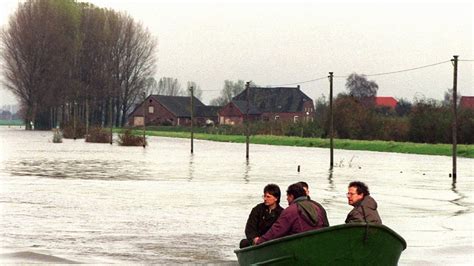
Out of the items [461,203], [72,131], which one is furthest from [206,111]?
[461,203]

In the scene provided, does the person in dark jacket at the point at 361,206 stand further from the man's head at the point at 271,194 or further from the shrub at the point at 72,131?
the shrub at the point at 72,131

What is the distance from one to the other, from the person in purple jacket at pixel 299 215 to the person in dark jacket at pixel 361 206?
454 millimetres

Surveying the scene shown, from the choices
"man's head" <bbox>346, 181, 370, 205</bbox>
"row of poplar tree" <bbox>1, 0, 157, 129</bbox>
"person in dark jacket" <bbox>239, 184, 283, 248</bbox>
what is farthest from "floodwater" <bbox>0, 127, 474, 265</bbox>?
"row of poplar tree" <bbox>1, 0, 157, 129</bbox>

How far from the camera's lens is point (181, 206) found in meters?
27.1

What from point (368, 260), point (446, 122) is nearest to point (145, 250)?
point (368, 260)

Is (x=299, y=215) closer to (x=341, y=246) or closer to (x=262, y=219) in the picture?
(x=341, y=246)

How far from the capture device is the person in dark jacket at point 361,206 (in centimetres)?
1143

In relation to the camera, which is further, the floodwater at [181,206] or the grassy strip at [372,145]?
the grassy strip at [372,145]

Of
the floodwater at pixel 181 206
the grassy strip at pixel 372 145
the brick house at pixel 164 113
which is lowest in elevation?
the floodwater at pixel 181 206

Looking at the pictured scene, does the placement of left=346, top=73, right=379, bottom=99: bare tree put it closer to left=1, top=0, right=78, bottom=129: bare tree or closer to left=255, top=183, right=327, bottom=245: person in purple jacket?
left=1, top=0, right=78, bottom=129: bare tree

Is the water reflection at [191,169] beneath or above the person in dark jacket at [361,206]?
beneath

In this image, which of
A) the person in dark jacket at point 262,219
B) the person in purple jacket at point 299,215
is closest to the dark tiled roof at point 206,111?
the person in dark jacket at point 262,219

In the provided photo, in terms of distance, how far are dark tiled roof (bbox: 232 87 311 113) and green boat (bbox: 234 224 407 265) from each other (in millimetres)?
150357

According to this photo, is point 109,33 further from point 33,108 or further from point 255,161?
point 255,161
